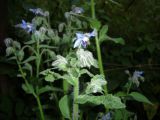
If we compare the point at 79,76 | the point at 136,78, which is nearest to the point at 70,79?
the point at 79,76

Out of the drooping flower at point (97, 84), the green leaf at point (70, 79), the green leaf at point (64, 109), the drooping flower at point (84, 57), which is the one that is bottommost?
the green leaf at point (64, 109)

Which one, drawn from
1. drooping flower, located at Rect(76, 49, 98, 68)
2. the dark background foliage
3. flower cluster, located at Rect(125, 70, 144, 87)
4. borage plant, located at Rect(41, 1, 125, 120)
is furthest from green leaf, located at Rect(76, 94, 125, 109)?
the dark background foliage

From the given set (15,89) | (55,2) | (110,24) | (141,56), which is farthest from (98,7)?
(15,89)

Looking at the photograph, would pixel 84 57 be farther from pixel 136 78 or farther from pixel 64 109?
pixel 136 78

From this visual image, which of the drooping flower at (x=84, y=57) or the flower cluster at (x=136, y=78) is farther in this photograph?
the flower cluster at (x=136, y=78)

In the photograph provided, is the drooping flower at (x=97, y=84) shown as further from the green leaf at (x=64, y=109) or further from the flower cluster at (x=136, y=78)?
the flower cluster at (x=136, y=78)

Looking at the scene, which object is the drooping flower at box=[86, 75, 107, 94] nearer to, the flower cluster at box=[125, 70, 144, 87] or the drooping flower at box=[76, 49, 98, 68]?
the drooping flower at box=[76, 49, 98, 68]

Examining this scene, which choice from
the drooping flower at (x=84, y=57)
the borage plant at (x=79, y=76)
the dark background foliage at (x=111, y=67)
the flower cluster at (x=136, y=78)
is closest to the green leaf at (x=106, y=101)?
the borage plant at (x=79, y=76)

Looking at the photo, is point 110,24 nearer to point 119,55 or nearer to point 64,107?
point 119,55

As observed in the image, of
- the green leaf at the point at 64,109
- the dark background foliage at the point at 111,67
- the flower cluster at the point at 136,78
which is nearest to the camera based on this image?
the green leaf at the point at 64,109

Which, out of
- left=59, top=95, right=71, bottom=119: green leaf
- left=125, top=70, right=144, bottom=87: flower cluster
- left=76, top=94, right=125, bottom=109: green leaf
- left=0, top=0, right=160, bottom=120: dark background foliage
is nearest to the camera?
left=76, top=94, right=125, bottom=109: green leaf

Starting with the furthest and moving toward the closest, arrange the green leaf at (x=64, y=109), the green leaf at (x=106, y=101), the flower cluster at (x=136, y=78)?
the flower cluster at (x=136, y=78)
the green leaf at (x=64, y=109)
the green leaf at (x=106, y=101)
